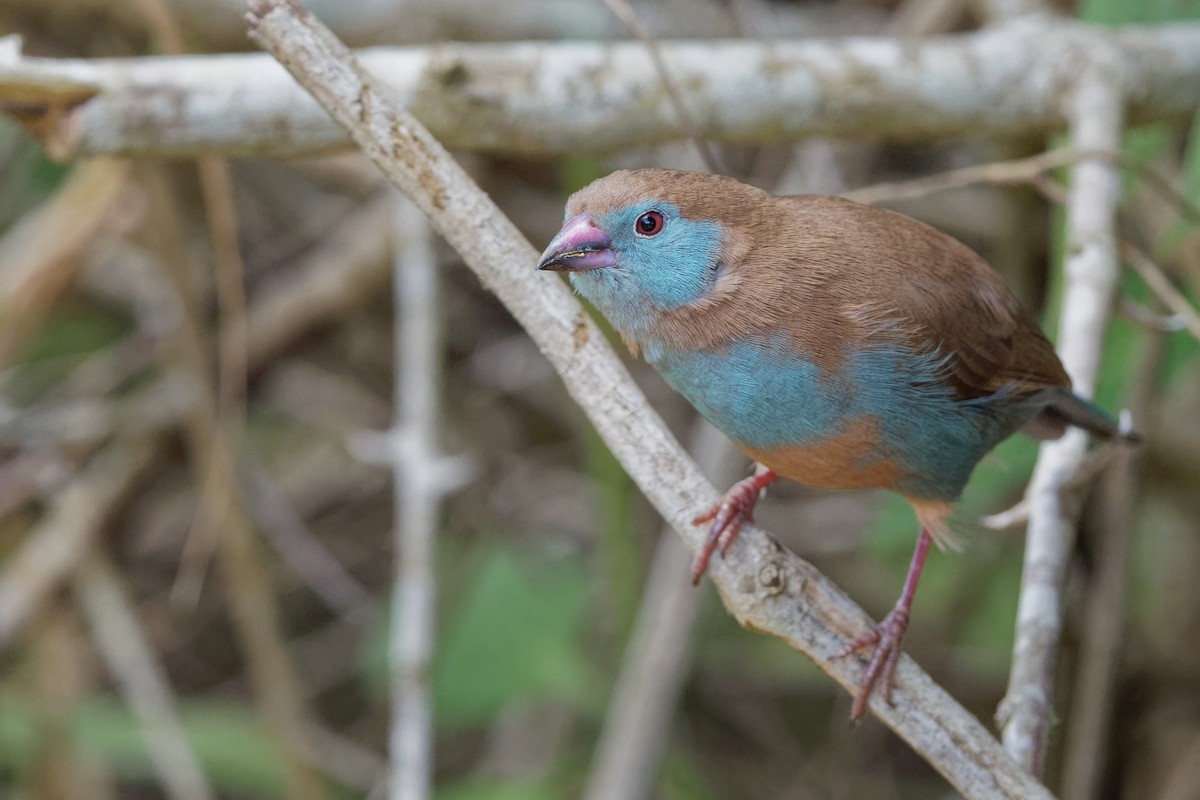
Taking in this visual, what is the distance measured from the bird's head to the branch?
182 mm

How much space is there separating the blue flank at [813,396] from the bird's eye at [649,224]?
195mm

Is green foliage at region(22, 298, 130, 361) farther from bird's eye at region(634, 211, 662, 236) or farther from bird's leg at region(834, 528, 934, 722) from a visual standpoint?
bird's leg at region(834, 528, 934, 722)

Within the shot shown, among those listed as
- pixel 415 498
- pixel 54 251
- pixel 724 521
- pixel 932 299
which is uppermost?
pixel 54 251

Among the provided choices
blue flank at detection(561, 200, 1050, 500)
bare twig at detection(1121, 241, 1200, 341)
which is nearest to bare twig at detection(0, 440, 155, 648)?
blue flank at detection(561, 200, 1050, 500)

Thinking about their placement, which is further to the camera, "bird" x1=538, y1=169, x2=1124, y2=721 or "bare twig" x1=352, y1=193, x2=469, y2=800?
"bare twig" x1=352, y1=193, x2=469, y2=800

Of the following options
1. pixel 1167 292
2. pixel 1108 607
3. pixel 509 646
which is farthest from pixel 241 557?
pixel 1167 292

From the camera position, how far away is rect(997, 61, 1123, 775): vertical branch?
212 centimetres

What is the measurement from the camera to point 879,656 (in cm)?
211

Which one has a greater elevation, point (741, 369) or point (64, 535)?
point (64, 535)

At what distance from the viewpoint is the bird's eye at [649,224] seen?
2146 millimetres

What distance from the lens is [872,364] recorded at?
218 centimetres

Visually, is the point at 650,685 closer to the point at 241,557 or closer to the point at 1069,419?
the point at 241,557

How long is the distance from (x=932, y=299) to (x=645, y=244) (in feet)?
1.89

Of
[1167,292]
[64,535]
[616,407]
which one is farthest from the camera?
[64,535]
